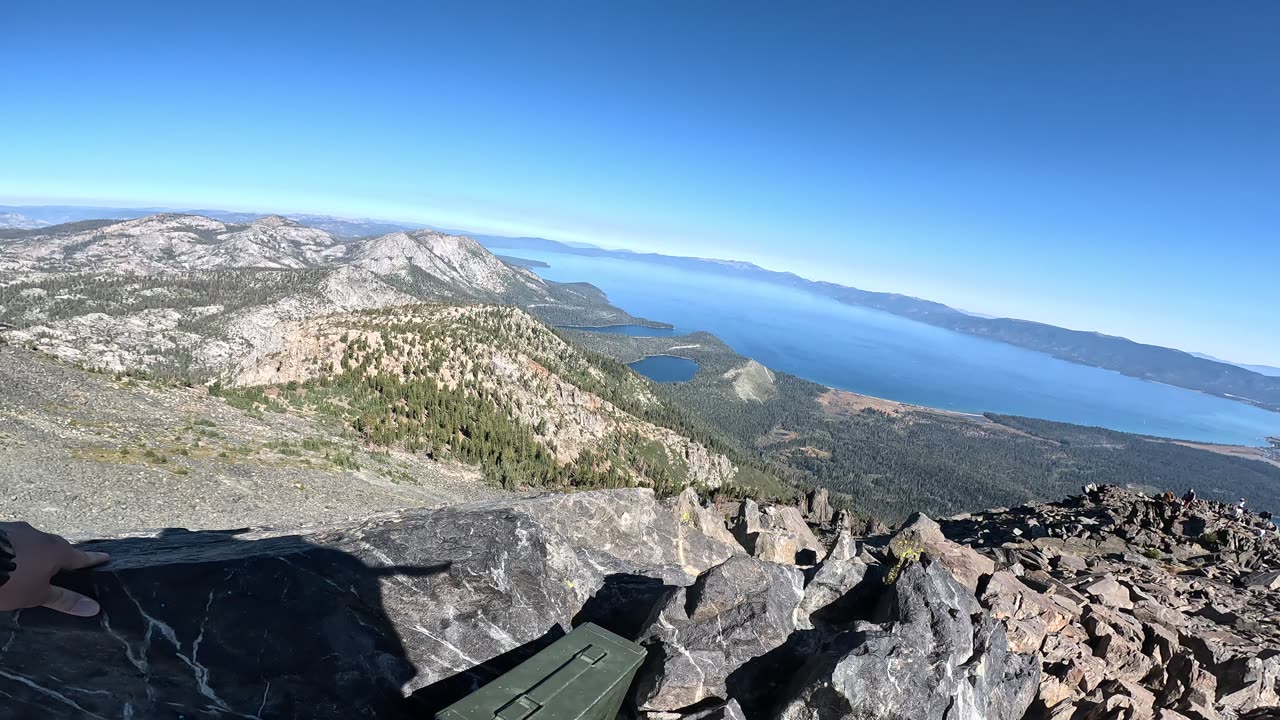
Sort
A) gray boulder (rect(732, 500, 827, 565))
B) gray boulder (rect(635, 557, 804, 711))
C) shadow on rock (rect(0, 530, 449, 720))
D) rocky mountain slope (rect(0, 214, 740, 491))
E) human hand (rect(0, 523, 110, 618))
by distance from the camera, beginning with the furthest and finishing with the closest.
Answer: rocky mountain slope (rect(0, 214, 740, 491))
gray boulder (rect(732, 500, 827, 565))
gray boulder (rect(635, 557, 804, 711))
human hand (rect(0, 523, 110, 618))
shadow on rock (rect(0, 530, 449, 720))

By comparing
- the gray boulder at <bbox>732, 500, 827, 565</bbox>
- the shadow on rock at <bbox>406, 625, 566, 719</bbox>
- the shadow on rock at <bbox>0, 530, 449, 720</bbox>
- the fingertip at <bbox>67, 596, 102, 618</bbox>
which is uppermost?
the fingertip at <bbox>67, 596, 102, 618</bbox>

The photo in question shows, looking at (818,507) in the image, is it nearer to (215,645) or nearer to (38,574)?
(215,645)

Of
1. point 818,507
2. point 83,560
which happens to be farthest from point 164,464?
point 818,507

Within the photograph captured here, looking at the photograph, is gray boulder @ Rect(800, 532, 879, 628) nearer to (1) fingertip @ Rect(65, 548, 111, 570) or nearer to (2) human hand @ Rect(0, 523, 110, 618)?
(2) human hand @ Rect(0, 523, 110, 618)

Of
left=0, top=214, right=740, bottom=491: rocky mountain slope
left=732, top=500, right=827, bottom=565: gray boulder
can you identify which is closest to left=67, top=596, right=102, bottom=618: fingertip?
left=732, top=500, right=827, bottom=565: gray boulder

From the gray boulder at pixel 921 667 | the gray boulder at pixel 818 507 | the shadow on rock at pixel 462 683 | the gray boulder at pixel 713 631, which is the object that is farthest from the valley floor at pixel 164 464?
the gray boulder at pixel 818 507

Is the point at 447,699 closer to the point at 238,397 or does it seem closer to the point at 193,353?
the point at 238,397
